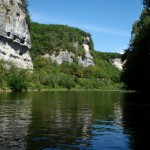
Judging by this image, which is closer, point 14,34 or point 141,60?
point 141,60

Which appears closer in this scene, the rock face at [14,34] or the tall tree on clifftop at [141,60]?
the tall tree on clifftop at [141,60]

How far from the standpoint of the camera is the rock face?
134 metres

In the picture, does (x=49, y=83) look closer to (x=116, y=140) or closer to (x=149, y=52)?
(x=149, y=52)

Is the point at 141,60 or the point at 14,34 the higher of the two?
the point at 14,34

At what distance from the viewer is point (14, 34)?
14212cm

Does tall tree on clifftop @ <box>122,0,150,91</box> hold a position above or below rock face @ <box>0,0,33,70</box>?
below

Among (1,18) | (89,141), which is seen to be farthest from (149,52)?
(1,18)

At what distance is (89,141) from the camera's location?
16797mm

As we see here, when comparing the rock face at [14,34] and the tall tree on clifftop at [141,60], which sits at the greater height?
the rock face at [14,34]

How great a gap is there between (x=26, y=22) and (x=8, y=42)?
25.4m

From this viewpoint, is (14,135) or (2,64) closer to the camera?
(14,135)

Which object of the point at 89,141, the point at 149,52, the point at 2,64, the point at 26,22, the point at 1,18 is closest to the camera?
the point at 89,141

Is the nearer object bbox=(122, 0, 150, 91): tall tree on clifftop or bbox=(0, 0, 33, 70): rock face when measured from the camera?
bbox=(122, 0, 150, 91): tall tree on clifftop

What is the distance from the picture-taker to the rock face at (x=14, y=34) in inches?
5256
